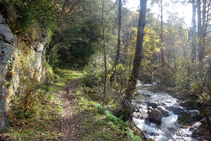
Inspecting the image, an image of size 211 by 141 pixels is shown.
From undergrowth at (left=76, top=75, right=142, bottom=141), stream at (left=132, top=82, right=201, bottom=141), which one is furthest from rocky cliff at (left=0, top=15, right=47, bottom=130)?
stream at (left=132, top=82, right=201, bottom=141)

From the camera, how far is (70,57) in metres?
17.7

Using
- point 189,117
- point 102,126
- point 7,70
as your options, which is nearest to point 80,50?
point 189,117

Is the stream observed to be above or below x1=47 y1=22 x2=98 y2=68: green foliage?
below

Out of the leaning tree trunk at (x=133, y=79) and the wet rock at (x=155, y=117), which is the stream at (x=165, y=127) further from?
the leaning tree trunk at (x=133, y=79)

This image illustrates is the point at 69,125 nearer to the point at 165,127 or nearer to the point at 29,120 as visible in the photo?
the point at 29,120

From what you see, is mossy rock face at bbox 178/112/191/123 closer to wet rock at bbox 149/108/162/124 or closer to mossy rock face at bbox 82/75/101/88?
wet rock at bbox 149/108/162/124

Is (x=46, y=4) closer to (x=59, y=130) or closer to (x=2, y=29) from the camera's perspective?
(x=2, y=29)

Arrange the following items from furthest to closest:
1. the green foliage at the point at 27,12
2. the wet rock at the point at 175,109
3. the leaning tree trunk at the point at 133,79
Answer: the wet rock at the point at 175,109, the leaning tree trunk at the point at 133,79, the green foliage at the point at 27,12

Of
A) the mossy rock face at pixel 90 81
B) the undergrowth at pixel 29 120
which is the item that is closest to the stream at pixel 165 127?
the undergrowth at pixel 29 120

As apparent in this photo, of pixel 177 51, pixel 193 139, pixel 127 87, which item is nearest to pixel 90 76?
pixel 127 87

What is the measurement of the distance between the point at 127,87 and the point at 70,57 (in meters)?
12.3

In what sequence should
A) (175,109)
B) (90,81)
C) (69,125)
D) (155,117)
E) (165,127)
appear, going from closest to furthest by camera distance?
(69,125)
(165,127)
(155,117)
(175,109)
(90,81)

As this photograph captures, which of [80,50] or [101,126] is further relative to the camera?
[80,50]

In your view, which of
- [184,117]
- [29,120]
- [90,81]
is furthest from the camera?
[90,81]
